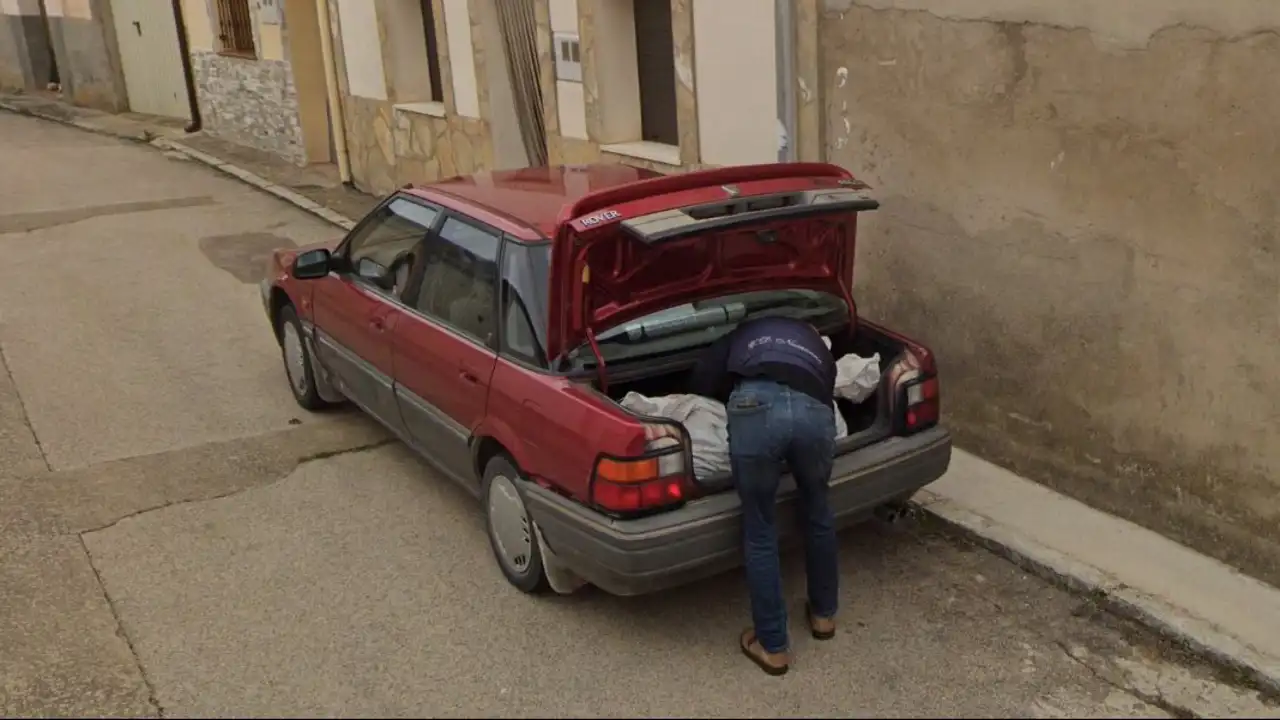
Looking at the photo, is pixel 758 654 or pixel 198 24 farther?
pixel 198 24

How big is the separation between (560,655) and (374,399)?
7.09 ft

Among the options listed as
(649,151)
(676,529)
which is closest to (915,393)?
(676,529)

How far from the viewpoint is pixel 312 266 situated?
6.25 meters

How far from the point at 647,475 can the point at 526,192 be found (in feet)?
6.26

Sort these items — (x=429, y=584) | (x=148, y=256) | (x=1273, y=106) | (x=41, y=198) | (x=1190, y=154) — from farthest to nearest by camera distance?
(x=41, y=198) < (x=148, y=256) < (x=429, y=584) < (x=1190, y=154) < (x=1273, y=106)

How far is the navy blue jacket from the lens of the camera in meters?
4.28

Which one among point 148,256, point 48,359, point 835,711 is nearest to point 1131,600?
point 835,711

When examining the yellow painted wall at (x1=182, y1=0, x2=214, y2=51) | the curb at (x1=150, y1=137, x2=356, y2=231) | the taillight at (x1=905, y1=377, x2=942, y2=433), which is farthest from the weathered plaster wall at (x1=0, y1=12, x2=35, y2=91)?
the taillight at (x1=905, y1=377, x2=942, y2=433)

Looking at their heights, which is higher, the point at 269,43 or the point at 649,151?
the point at 269,43

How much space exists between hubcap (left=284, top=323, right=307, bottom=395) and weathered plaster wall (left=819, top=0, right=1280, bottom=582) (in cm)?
355

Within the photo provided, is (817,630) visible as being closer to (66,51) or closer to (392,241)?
(392,241)

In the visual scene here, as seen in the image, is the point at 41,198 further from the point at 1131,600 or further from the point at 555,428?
the point at 1131,600

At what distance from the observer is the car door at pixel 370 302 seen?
584cm

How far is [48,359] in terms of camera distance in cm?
823
